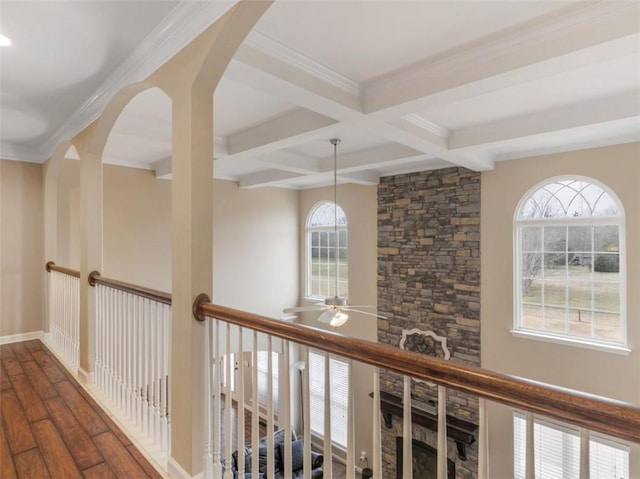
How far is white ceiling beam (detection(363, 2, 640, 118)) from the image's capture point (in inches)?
72.2

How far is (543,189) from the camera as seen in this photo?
4738mm

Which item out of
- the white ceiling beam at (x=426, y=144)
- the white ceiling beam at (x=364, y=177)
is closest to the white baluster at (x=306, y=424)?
the white ceiling beam at (x=426, y=144)

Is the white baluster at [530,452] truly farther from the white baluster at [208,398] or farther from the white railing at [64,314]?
the white railing at [64,314]

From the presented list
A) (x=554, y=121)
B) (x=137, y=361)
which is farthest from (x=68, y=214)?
(x=554, y=121)

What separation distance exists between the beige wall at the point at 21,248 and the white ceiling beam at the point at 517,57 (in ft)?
15.0

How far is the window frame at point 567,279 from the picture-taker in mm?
4148

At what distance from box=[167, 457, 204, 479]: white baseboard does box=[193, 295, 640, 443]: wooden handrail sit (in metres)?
1.11

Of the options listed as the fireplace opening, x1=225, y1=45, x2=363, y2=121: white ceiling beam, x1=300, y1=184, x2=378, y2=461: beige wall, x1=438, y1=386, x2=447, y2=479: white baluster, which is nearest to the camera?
x1=438, y1=386, x2=447, y2=479: white baluster

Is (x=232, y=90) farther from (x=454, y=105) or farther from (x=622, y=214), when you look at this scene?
(x=622, y=214)

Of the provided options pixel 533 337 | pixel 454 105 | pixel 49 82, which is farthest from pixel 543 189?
pixel 49 82

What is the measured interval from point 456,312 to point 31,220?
6.03 m

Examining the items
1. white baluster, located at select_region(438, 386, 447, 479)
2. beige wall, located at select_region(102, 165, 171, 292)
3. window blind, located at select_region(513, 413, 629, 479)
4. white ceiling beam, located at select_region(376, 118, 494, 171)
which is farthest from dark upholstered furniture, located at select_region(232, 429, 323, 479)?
white baluster, located at select_region(438, 386, 447, 479)

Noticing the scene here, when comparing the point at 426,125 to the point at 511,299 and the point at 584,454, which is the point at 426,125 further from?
the point at 584,454

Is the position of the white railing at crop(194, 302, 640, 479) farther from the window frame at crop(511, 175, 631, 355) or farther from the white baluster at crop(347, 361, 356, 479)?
the window frame at crop(511, 175, 631, 355)
